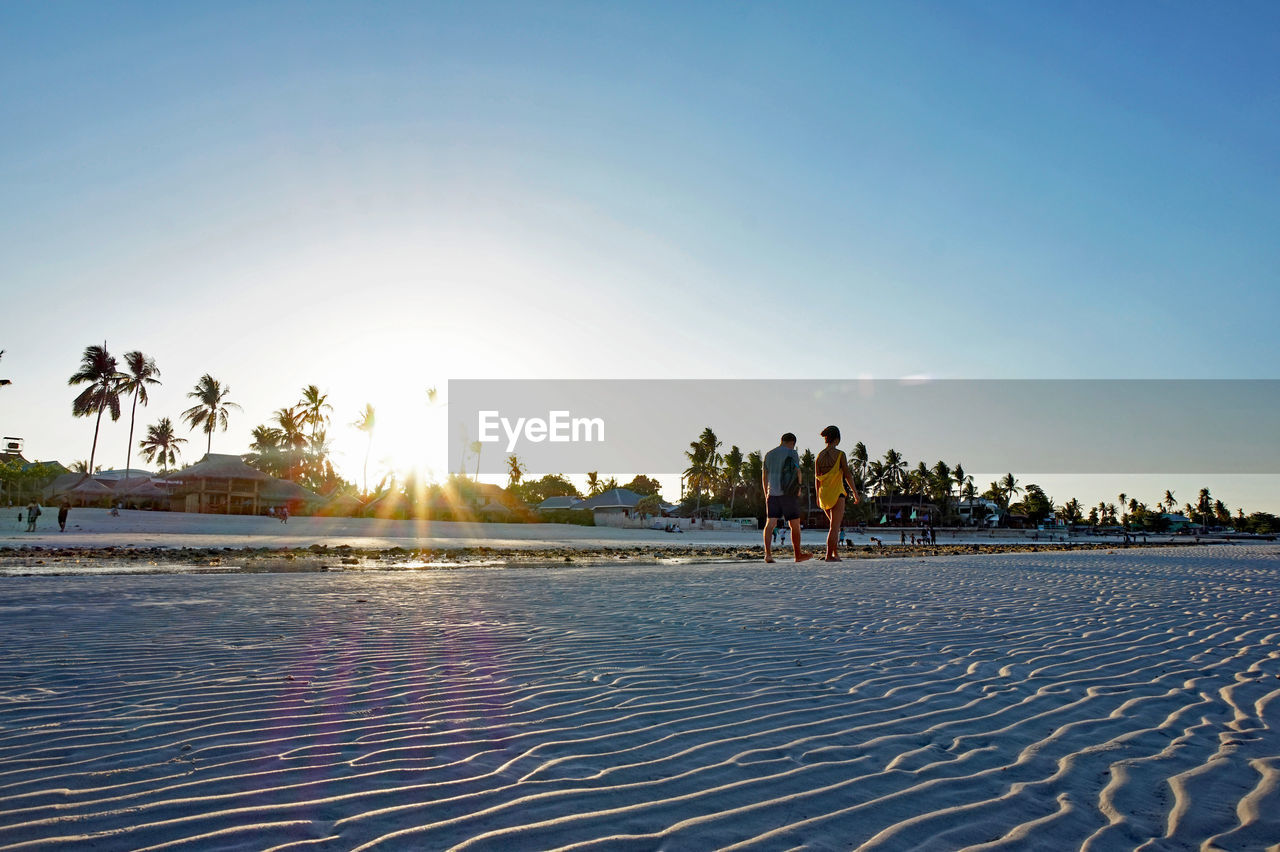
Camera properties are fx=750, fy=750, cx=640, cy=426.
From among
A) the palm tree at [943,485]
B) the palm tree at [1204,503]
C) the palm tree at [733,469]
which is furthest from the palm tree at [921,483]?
the palm tree at [1204,503]

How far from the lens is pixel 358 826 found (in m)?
2.34

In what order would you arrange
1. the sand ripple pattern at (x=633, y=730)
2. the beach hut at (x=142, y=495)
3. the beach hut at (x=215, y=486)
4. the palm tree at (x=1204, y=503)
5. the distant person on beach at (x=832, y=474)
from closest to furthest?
the sand ripple pattern at (x=633, y=730) → the distant person on beach at (x=832, y=474) → the beach hut at (x=142, y=495) → the beach hut at (x=215, y=486) → the palm tree at (x=1204, y=503)

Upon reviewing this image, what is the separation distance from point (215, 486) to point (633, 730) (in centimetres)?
5428

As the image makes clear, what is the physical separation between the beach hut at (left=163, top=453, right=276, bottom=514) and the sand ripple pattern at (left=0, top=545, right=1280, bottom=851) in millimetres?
47641

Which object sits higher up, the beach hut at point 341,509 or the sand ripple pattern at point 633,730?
the beach hut at point 341,509

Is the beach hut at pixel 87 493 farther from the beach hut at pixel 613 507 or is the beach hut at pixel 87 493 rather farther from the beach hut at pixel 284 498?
the beach hut at pixel 613 507

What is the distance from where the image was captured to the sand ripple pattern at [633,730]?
238cm

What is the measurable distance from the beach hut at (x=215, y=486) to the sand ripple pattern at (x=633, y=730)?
156ft

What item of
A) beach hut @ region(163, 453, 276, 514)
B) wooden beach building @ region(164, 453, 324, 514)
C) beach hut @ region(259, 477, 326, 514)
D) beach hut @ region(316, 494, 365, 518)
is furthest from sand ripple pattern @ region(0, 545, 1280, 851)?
beach hut @ region(259, 477, 326, 514)

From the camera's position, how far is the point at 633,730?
3.44 meters

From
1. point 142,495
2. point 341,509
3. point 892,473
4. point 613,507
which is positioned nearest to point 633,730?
point 341,509

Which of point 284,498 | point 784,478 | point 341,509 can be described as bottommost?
point 341,509

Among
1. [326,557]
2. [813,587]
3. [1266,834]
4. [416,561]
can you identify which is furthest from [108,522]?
[1266,834]

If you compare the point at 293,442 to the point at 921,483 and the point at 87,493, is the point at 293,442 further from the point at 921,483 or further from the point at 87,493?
the point at 921,483
